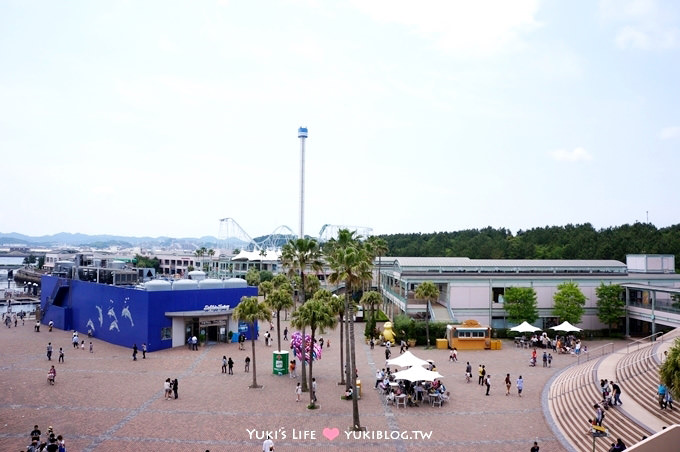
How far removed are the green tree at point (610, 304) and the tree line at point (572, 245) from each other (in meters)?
35.7

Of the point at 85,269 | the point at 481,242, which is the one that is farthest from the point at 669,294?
the point at 481,242

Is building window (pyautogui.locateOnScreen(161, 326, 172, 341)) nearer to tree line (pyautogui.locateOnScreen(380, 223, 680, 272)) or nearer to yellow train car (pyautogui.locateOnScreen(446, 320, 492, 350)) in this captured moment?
yellow train car (pyautogui.locateOnScreen(446, 320, 492, 350))

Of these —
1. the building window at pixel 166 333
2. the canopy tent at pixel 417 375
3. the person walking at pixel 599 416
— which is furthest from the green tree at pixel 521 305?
the building window at pixel 166 333

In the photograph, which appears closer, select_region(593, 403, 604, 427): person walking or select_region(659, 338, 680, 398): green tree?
select_region(659, 338, 680, 398): green tree

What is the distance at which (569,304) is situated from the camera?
46.9m

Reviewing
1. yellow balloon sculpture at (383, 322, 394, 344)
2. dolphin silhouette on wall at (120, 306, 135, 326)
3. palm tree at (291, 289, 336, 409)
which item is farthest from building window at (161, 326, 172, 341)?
palm tree at (291, 289, 336, 409)

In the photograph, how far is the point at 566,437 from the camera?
21875 millimetres

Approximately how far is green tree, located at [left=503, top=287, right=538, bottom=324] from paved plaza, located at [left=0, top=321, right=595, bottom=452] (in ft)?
29.4

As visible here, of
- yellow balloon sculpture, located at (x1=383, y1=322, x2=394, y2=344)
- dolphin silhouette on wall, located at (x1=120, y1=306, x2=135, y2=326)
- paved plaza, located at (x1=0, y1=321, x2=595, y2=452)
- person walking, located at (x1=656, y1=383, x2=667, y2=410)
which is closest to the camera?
paved plaza, located at (x1=0, y1=321, x2=595, y2=452)

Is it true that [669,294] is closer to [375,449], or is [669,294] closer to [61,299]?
[375,449]

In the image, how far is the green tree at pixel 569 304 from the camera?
4681 cm

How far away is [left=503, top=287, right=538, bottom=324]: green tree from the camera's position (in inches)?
1859

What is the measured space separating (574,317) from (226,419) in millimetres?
35108

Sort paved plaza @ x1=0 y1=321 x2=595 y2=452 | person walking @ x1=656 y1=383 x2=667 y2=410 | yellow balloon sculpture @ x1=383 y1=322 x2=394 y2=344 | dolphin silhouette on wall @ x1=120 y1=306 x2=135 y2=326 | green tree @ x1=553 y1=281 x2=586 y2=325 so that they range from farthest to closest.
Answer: green tree @ x1=553 y1=281 x2=586 y2=325
yellow balloon sculpture @ x1=383 y1=322 x2=394 y2=344
dolphin silhouette on wall @ x1=120 y1=306 x2=135 y2=326
person walking @ x1=656 y1=383 x2=667 y2=410
paved plaza @ x1=0 y1=321 x2=595 y2=452
